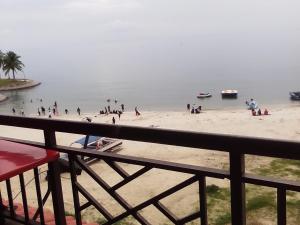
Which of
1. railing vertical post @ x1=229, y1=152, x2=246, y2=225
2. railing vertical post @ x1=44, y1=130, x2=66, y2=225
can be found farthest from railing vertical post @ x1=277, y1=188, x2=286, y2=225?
railing vertical post @ x1=44, y1=130, x2=66, y2=225

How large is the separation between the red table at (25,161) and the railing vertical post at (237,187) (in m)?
1.22

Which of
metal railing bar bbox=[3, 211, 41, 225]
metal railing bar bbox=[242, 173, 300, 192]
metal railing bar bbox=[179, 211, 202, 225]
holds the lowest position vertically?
metal railing bar bbox=[3, 211, 41, 225]

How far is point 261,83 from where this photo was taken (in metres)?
82.6

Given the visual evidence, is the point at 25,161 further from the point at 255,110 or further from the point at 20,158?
the point at 255,110

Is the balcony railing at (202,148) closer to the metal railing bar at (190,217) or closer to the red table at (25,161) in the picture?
the metal railing bar at (190,217)

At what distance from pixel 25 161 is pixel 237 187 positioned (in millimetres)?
1322

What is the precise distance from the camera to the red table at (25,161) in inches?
91.2

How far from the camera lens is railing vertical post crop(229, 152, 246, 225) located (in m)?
1.88

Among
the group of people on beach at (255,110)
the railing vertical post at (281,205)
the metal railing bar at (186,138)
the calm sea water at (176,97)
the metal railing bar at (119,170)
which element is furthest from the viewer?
the calm sea water at (176,97)

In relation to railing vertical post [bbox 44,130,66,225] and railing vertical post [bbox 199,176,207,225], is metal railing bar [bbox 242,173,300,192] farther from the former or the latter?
railing vertical post [bbox 44,130,66,225]

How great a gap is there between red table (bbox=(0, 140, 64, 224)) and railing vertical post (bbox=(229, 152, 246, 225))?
122cm

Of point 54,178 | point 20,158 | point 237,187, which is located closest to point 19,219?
point 54,178

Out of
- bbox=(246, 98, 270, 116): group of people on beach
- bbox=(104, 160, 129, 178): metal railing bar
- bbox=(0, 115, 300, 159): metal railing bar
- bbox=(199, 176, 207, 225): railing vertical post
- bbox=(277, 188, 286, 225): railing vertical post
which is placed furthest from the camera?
bbox=(246, 98, 270, 116): group of people on beach

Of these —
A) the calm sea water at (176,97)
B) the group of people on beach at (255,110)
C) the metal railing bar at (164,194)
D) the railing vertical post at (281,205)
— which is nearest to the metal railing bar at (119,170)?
the metal railing bar at (164,194)
